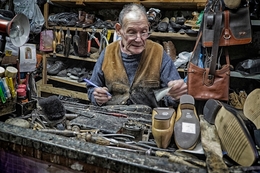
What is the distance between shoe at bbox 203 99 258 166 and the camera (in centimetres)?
59

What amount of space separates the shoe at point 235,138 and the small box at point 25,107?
75 cm

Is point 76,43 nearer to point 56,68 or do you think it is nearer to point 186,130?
point 56,68

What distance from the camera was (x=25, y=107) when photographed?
39.1 inches

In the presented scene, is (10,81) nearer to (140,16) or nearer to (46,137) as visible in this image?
(46,137)

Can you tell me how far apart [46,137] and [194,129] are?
46 cm

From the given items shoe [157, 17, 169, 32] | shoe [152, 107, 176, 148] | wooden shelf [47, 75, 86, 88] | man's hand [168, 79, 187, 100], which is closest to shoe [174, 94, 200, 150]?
shoe [152, 107, 176, 148]

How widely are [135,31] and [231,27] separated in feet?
2.77

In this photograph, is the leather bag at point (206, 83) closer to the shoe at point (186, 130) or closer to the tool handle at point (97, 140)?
the shoe at point (186, 130)

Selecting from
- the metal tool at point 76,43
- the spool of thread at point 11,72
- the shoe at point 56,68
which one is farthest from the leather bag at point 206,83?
the shoe at point 56,68

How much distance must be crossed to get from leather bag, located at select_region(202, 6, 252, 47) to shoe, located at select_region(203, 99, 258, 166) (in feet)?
4.14

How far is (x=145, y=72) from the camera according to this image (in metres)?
1.65

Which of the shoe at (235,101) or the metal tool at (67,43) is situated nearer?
the shoe at (235,101)

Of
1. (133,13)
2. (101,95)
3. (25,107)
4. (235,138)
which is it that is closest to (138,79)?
(101,95)

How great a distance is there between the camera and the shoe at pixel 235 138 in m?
0.59
